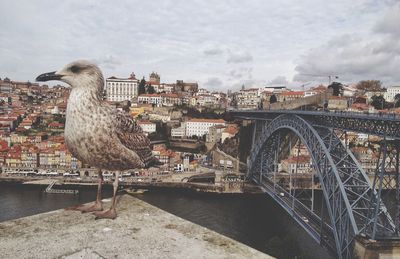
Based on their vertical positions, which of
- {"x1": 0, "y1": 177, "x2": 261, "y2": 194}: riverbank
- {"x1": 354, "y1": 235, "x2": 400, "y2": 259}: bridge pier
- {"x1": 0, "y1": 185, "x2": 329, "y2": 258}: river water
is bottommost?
{"x1": 0, "y1": 185, "x2": 329, "y2": 258}: river water

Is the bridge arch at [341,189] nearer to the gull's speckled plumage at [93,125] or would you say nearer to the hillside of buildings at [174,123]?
the hillside of buildings at [174,123]

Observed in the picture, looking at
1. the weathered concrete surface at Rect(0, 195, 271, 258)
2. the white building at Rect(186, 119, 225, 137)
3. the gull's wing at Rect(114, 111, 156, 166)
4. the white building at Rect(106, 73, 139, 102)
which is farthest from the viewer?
the white building at Rect(106, 73, 139, 102)

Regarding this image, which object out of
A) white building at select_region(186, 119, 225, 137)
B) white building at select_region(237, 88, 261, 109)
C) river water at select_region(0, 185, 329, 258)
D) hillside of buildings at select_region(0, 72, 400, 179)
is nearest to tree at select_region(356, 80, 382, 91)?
hillside of buildings at select_region(0, 72, 400, 179)

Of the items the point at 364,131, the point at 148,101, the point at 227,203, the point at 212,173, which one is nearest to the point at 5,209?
the point at 227,203

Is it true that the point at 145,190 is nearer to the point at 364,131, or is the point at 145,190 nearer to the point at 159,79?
the point at 364,131

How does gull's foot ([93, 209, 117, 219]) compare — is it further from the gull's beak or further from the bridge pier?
the bridge pier

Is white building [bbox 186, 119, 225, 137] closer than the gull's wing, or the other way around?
the gull's wing
